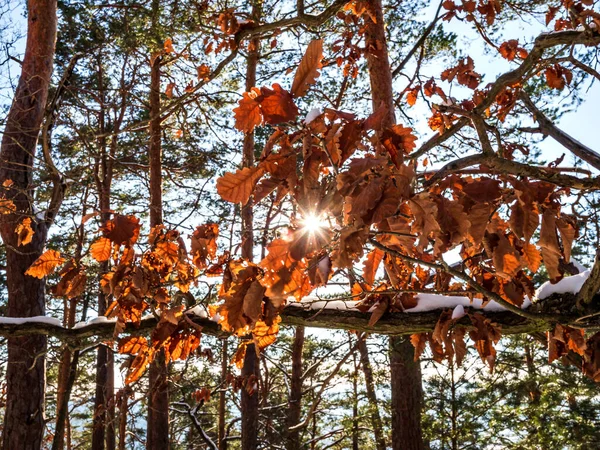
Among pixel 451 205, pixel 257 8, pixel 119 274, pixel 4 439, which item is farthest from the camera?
pixel 257 8

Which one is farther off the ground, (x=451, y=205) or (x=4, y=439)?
(x=451, y=205)

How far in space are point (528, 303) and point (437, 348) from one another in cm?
46

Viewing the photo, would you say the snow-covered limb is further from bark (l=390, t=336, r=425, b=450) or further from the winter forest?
bark (l=390, t=336, r=425, b=450)

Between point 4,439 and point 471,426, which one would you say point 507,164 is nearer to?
point 4,439

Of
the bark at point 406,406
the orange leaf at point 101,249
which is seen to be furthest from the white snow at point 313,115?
the bark at point 406,406

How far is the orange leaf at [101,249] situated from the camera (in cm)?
214

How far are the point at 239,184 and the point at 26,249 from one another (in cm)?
403

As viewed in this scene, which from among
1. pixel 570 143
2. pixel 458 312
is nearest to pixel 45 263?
pixel 458 312

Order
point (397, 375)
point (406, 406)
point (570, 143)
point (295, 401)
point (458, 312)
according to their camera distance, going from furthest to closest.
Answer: point (295, 401)
point (397, 375)
point (406, 406)
point (458, 312)
point (570, 143)

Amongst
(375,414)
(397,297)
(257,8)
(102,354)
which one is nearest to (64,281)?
(397,297)

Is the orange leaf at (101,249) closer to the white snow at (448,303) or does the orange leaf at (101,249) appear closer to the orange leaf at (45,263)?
the orange leaf at (45,263)

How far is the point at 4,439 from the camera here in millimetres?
4016

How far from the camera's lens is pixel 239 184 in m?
1.12

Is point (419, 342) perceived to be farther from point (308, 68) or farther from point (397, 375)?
point (397, 375)
